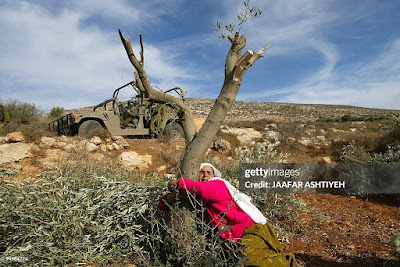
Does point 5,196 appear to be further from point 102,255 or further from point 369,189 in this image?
point 369,189

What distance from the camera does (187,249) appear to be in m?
2.25

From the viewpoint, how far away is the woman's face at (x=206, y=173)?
2834 mm

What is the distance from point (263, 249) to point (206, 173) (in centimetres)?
102

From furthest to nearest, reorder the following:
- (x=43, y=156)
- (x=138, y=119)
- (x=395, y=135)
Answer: (x=138, y=119)
(x=395, y=135)
(x=43, y=156)

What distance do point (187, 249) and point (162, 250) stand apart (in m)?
0.52

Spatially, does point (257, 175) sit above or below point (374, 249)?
above

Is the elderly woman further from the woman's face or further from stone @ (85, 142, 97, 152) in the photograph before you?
stone @ (85, 142, 97, 152)

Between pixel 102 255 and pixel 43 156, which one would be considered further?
pixel 43 156

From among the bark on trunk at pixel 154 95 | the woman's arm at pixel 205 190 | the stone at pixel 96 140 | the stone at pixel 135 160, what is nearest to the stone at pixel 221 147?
the stone at pixel 135 160

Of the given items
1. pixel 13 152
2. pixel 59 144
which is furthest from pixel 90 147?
pixel 13 152

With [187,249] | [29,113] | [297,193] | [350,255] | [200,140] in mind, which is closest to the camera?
[187,249]

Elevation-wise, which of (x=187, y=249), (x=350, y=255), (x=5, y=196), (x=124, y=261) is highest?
(x=5, y=196)

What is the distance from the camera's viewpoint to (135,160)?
795 cm

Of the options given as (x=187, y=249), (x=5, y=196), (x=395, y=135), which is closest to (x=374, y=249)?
(x=187, y=249)
